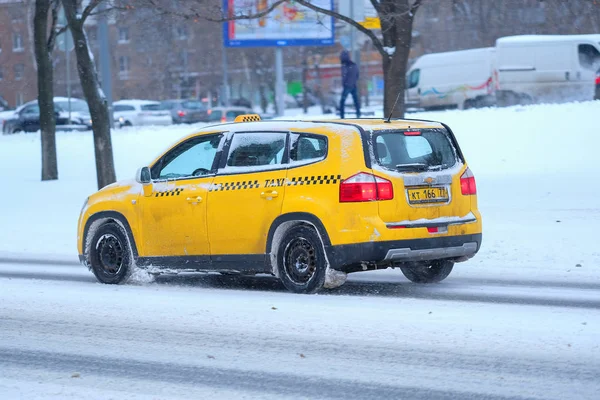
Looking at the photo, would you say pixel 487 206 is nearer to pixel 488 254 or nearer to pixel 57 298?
pixel 488 254

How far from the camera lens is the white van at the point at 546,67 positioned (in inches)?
1446

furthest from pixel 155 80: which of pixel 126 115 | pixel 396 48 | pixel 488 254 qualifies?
pixel 488 254

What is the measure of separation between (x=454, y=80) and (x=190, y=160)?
3177cm

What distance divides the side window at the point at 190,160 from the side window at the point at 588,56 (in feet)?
94.8

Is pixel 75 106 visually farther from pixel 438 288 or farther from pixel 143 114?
pixel 438 288

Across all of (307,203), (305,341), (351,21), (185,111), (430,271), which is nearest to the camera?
(305,341)

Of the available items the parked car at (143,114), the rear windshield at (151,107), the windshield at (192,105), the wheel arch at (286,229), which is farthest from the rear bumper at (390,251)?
the windshield at (192,105)

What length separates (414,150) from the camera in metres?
10.1

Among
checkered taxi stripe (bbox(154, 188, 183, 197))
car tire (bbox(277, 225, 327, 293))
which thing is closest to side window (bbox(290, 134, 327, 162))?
car tire (bbox(277, 225, 327, 293))

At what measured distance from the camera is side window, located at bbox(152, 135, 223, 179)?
10.9 metres

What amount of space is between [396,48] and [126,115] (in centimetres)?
3685

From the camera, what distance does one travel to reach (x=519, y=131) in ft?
84.3

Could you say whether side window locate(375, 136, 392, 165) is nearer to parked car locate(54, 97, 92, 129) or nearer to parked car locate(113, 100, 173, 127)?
parked car locate(54, 97, 92, 129)

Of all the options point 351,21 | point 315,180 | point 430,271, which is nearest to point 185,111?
point 351,21
